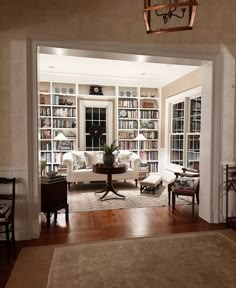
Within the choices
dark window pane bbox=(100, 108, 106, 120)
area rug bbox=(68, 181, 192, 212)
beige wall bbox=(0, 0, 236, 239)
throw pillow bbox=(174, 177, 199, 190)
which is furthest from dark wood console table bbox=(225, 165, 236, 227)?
dark window pane bbox=(100, 108, 106, 120)

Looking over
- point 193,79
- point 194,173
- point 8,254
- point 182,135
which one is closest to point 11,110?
point 8,254

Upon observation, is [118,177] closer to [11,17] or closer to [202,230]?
[202,230]

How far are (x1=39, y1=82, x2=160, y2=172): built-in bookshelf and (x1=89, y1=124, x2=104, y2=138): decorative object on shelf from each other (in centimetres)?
11

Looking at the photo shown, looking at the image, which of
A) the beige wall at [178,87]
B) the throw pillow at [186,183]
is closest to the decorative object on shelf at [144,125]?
the beige wall at [178,87]

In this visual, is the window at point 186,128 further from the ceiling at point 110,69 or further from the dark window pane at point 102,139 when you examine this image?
the dark window pane at point 102,139

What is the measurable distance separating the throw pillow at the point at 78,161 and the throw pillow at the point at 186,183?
2.63 metres

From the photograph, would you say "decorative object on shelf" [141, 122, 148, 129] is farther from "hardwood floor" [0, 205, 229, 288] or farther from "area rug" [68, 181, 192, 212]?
"hardwood floor" [0, 205, 229, 288]

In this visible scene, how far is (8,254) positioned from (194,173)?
3.60 metres

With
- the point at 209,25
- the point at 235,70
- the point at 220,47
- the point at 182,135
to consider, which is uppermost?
the point at 209,25

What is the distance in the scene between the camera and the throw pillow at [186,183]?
12.9 feet

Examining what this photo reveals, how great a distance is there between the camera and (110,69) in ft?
20.0

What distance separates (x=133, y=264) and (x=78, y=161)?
3.79 m

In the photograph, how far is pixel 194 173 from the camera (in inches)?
186

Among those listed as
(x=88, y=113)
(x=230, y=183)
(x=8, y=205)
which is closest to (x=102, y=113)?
(x=88, y=113)
